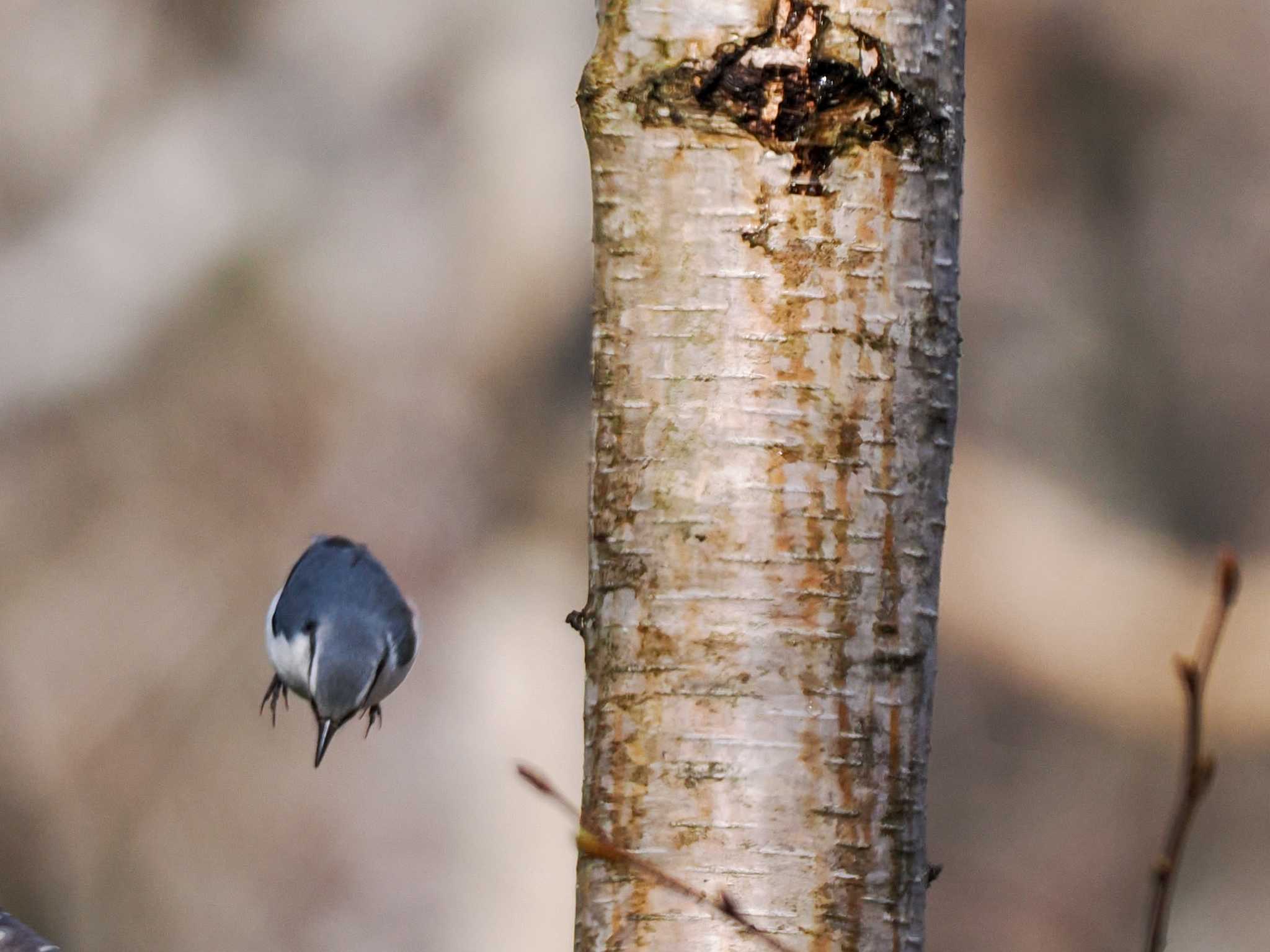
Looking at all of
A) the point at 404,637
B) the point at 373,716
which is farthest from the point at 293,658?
the point at 373,716

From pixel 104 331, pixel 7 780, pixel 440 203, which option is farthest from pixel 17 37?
pixel 7 780

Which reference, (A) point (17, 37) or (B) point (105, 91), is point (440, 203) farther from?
(A) point (17, 37)

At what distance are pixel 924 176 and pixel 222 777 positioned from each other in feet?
8.68

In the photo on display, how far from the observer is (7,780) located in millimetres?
3246

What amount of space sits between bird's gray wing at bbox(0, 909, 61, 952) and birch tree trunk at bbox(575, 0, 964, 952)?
551 mm

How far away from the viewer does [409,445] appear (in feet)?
10.6

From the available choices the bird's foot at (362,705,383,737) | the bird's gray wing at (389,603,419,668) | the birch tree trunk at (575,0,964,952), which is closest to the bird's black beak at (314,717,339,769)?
the bird's gray wing at (389,603,419,668)

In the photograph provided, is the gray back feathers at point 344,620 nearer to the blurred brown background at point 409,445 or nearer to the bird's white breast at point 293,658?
the bird's white breast at point 293,658

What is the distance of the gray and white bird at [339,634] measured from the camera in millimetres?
1960

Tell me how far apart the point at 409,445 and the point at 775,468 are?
2.33 meters

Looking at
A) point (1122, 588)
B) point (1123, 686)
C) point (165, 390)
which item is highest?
point (165, 390)

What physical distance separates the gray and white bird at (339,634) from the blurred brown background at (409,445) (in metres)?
1.02

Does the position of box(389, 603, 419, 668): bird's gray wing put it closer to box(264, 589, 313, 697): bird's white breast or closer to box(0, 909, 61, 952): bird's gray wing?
box(264, 589, 313, 697): bird's white breast

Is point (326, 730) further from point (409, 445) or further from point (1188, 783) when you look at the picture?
point (1188, 783)
